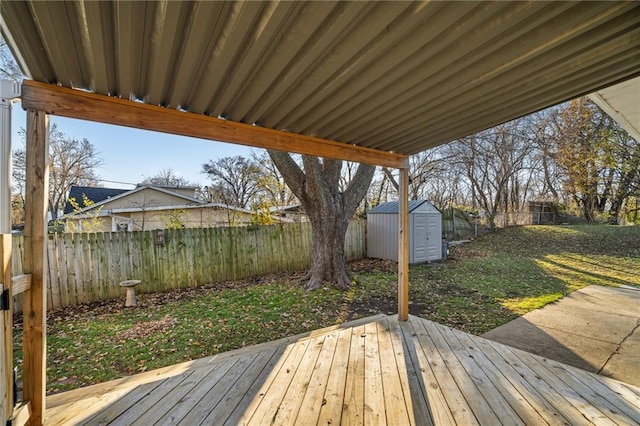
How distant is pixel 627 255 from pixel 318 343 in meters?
10.5

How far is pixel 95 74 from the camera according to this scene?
63.2 inches

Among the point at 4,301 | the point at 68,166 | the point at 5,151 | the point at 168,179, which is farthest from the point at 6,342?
the point at 168,179

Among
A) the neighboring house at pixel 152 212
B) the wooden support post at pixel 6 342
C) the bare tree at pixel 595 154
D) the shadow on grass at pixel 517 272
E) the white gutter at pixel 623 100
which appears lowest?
the shadow on grass at pixel 517 272

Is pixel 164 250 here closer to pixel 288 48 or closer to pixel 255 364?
pixel 255 364

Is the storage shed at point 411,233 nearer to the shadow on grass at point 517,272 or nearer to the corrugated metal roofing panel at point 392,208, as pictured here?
the corrugated metal roofing panel at point 392,208

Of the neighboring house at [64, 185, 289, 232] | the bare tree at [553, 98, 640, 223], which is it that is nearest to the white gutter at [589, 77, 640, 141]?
the neighboring house at [64, 185, 289, 232]

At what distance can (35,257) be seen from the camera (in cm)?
165

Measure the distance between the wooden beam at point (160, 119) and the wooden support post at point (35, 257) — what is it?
0.37 ft

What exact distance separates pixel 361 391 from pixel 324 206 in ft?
12.6

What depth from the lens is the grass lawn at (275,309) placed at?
3.07m

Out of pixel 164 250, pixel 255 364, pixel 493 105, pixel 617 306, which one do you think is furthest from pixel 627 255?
pixel 164 250

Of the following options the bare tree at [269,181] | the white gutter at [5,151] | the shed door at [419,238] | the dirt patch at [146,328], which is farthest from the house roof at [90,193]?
the white gutter at [5,151]

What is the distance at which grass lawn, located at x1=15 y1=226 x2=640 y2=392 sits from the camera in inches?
121

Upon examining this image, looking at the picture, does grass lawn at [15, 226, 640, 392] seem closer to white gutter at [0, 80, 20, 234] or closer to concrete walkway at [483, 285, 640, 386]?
concrete walkway at [483, 285, 640, 386]
